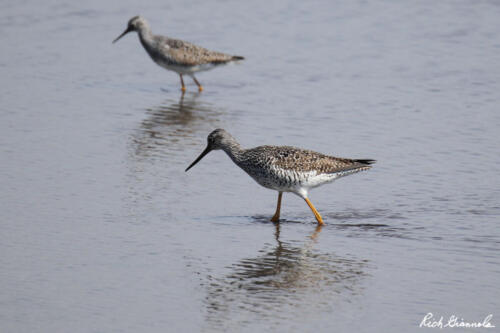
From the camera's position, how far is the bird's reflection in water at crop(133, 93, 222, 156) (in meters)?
14.2

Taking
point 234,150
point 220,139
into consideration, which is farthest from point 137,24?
point 234,150

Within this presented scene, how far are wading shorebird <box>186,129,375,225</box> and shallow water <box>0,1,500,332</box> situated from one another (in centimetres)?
44

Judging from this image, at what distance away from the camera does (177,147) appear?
46.8ft

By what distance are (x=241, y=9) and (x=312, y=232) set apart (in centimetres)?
1344

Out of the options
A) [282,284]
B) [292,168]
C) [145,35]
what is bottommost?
[282,284]

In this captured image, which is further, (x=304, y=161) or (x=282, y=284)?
(x=304, y=161)

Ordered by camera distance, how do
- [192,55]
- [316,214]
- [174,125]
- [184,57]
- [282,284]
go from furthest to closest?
1. [192,55]
2. [184,57]
3. [174,125]
4. [316,214]
5. [282,284]

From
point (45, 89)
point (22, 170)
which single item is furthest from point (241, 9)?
point (22, 170)

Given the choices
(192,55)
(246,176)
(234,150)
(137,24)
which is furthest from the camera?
(137,24)

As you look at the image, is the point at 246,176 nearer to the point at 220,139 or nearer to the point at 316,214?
the point at 220,139

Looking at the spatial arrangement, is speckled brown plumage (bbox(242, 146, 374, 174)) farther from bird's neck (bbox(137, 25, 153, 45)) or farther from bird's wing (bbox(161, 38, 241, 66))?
bird's neck (bbox(137, 25, 153, 45))

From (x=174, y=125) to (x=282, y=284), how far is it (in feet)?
24.5

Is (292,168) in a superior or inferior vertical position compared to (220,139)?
inferior

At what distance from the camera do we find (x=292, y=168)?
1095cm
